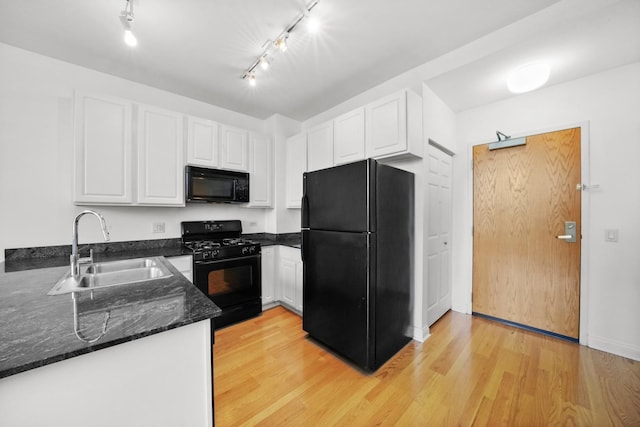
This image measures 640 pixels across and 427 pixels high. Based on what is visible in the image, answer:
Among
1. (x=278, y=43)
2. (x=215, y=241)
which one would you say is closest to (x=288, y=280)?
(x=215, y=241)

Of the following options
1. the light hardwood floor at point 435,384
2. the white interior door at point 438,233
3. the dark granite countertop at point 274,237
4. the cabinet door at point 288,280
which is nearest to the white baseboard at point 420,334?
the light hardwood floor at point 435,384

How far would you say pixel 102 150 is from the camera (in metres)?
2.23

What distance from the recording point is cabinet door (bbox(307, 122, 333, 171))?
2.89 metres

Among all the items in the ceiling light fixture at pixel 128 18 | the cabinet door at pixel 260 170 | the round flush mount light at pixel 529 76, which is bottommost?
the cabinet door at pixel 260 170

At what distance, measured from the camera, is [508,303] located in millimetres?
2652

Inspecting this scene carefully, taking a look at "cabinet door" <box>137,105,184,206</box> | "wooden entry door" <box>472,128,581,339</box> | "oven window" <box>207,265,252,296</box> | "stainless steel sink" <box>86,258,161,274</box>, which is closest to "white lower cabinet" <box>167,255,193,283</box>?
"oven window" <box>207,265,252,296</box>

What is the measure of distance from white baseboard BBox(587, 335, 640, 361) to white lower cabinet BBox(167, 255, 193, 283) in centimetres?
374

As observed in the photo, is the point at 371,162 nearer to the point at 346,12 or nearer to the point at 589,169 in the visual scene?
the point at 346,12

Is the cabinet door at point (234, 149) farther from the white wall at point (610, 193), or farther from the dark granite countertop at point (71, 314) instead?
the white wall at point (610, 193)

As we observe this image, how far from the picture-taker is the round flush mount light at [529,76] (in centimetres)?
193

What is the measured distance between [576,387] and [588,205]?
1.53m

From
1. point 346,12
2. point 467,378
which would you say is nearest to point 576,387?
point 467,378

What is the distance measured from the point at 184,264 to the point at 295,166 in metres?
1.82

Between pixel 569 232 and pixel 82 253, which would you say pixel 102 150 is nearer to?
pixel 82 253
